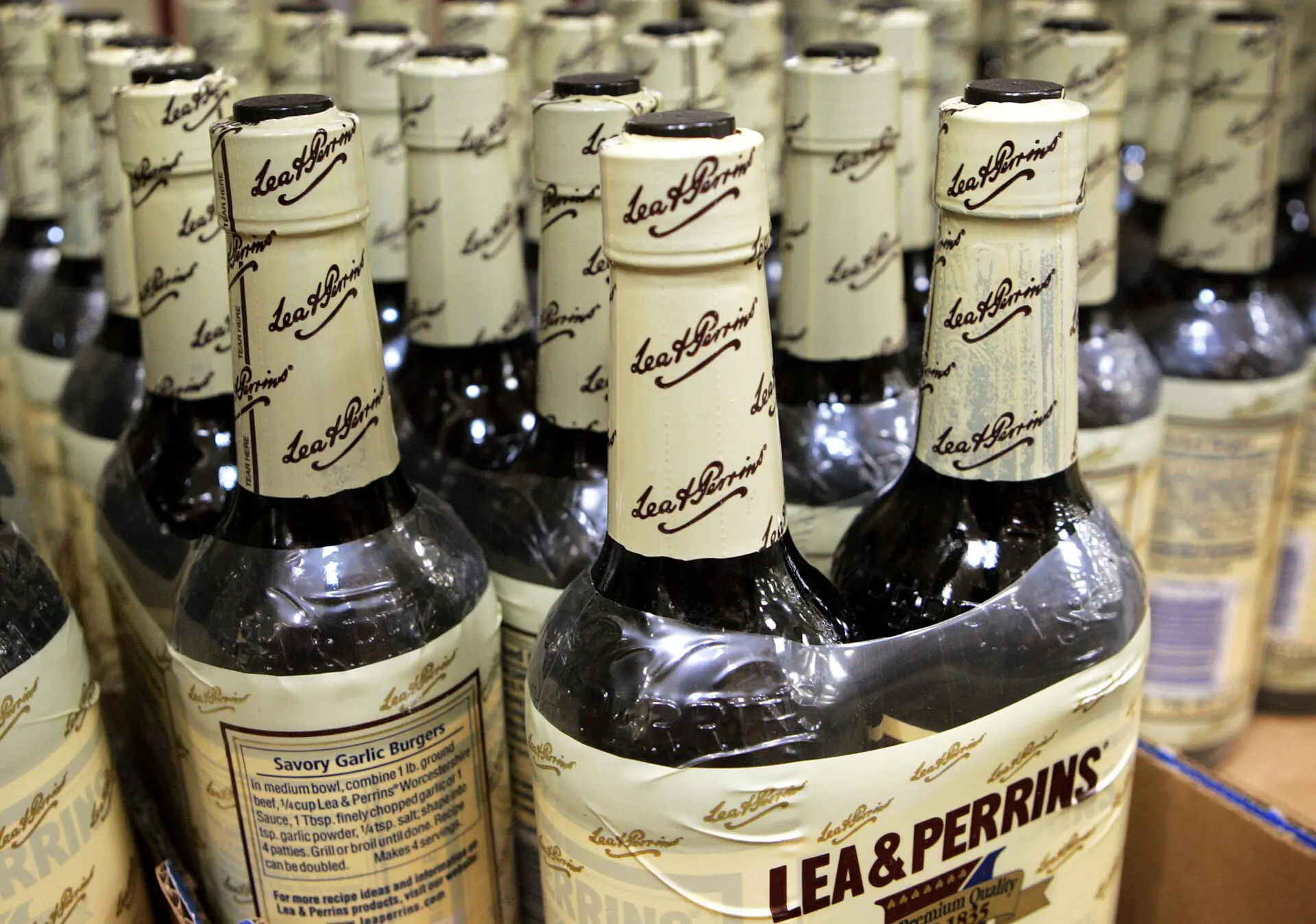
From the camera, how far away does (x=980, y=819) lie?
2.06 feet

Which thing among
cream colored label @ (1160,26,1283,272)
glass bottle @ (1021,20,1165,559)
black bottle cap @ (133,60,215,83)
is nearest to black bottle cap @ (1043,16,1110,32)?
glass bottle @ (1021,20,1165,559)

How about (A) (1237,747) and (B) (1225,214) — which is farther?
(A) (1237,747)

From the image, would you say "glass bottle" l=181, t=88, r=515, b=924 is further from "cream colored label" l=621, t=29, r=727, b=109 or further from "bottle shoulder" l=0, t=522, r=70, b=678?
"cream colored label" l=621, t=29, r=727, b=109

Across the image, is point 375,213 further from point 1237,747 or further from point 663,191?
point 1237,747

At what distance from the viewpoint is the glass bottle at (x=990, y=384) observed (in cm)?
56

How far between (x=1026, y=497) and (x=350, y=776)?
0.37m

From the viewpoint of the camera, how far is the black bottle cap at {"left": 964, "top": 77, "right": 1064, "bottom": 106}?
1.86ft

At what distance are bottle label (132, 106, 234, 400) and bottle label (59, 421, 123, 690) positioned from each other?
0.76 ft

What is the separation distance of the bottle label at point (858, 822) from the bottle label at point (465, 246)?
0.30 m

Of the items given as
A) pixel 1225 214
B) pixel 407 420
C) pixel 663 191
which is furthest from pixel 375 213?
pixel 1225 214

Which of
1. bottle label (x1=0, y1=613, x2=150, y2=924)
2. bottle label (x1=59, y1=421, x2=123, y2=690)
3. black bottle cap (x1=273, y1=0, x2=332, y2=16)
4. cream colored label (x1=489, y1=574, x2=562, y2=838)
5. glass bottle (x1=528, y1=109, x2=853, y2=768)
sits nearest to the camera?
glass bottle (x1=528, y1=109, x2=853, y2=768)

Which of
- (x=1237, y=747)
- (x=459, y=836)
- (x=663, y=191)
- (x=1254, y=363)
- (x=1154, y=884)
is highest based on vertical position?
(x=663, y=191)

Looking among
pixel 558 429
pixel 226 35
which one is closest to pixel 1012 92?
pixel 558 429

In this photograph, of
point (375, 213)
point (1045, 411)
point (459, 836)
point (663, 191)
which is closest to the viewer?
point (663, 191)
